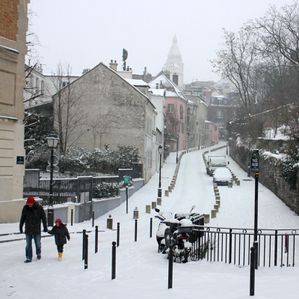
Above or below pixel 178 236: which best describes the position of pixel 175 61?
above

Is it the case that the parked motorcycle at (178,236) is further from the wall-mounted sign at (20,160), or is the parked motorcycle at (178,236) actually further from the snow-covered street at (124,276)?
the wall-mounted sign at (20,160)

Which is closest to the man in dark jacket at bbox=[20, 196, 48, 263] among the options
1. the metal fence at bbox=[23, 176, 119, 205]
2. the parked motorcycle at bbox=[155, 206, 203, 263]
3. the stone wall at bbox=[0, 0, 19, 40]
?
the parked motorcycle at bbox=[155, 206, 203, 263]

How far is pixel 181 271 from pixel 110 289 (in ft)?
7.41

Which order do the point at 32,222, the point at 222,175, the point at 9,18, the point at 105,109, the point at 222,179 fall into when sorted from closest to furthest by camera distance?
the point at 32,222
the point at 9,18
the point at 222,179
the point at 222,175
the point at 105,109

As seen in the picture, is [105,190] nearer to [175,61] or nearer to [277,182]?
[277,182]

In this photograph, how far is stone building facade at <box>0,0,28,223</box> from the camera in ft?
57.0

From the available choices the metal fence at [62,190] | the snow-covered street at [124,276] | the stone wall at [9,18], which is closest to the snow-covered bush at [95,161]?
the metal fence at [62,190]

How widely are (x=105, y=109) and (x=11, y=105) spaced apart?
24.8m

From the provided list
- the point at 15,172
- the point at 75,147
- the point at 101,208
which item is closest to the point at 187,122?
the point at 75,147

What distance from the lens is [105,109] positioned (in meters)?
42.5

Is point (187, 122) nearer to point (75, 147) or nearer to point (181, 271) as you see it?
point (75, 147)

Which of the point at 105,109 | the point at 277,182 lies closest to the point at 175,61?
the point at 105,109

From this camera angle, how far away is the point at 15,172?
59.1 feet

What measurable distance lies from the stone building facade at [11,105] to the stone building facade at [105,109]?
77.3 ft
